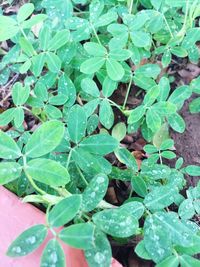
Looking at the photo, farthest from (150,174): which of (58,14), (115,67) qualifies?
(58,14)

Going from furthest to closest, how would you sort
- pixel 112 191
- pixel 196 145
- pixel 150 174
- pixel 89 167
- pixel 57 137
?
pixel 196 145 → pixel 112 191 → pixel 150 174 → pixel 89 167 → pixel 57 137

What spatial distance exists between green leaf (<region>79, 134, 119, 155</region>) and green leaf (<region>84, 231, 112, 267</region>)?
295mm

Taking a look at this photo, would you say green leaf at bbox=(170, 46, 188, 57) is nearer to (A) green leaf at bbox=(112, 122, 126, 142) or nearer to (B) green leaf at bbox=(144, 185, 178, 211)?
(A) green leaf at bbox=(112, 122, 126, 142)

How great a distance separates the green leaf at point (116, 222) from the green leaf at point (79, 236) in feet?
0.24

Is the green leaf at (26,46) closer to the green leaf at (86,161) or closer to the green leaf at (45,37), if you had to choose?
the green leaf at (45,37)

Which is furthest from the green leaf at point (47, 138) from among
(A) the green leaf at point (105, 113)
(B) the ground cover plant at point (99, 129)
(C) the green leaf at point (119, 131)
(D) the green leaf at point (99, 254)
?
(C) the green leaf at point (119, 131)

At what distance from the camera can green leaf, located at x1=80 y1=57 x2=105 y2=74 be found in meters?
1.47

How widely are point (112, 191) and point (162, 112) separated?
323 mm

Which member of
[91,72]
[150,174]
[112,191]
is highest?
[91,72]

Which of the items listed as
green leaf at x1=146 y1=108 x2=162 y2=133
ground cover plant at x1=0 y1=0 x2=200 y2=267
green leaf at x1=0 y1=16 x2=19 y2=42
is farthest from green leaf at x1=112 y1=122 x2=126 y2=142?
green leaf at x1=0 y1=16 x2=19 y2=42

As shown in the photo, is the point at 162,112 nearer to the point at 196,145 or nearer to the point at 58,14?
the point at 196,145

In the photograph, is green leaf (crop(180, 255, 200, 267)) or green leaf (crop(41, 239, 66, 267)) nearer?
green leaf (crop(41, 239, 66, 267))

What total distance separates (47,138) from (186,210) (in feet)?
1.49

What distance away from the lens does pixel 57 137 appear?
3.70 ft
